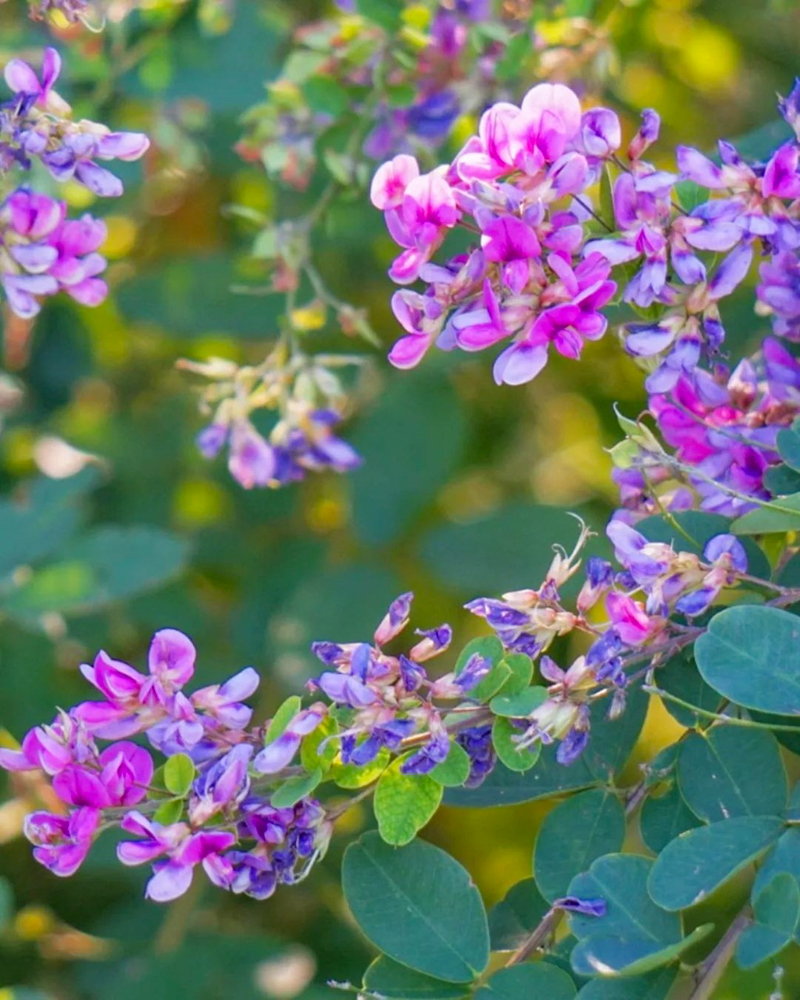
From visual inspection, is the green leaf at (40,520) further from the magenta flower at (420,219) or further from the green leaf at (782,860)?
the green leaf at (782,860)

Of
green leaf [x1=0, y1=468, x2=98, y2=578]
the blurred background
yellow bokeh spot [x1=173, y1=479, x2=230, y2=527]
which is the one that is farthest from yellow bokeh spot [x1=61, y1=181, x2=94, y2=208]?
yellow bokeh spot [x1=173, y1=479, x2=230, y2=527]

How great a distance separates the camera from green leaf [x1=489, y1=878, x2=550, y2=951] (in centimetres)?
88

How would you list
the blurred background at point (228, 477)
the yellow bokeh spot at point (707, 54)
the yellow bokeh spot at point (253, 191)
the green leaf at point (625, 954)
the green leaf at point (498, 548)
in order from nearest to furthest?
the green leaf at point (625, 954) < the blurred background at point (228, 477) < the green leaf at point (498, 548) < the yellow bokeh spot at point (253, 191) < the yellow bokeh spot at point (707, 54)

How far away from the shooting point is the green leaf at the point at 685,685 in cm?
88

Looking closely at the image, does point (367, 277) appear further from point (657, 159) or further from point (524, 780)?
point (524, 780)

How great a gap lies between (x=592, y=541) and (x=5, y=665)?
28.0 inches

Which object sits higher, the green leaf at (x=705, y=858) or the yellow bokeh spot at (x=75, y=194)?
the green leaf at (x=705, y=858)

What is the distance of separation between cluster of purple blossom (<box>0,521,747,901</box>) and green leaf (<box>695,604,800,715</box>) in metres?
0.02

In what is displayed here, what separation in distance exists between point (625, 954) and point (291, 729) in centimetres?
22

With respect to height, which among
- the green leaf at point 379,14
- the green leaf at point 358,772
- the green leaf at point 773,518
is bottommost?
the green leaf at point 358,772

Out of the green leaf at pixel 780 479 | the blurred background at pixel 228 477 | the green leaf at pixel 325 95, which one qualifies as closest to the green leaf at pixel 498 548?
the blurred background at pixel 228 477

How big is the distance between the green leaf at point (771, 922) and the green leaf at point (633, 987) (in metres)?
0.05

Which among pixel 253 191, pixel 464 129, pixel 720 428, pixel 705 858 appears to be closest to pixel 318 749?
pixel 705 858

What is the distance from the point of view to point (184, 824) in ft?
2.49
